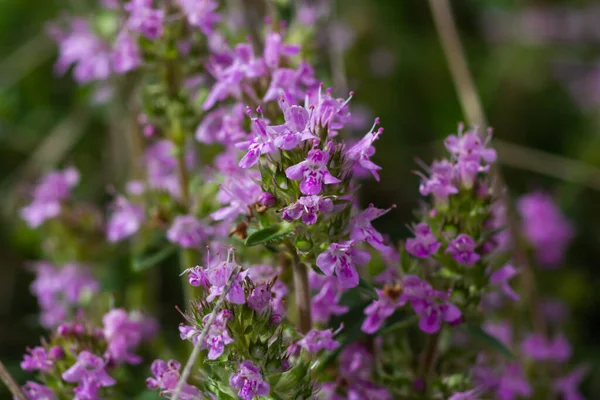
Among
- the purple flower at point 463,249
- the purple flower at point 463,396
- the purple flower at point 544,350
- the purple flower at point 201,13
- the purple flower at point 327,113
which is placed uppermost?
the purple flower at point 201,13

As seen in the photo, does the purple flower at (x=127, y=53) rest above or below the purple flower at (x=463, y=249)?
above

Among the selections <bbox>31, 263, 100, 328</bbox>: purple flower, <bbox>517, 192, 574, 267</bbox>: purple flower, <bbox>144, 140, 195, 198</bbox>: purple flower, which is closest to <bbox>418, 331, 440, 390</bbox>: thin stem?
<bbox>144, 140, 195, 198</bbox>: purple flower

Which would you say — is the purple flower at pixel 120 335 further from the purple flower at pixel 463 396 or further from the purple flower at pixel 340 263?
the purple flower at pixel 463 396

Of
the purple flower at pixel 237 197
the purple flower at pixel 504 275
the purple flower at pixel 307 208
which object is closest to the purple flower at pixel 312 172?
the purple flower at pixel 307 208

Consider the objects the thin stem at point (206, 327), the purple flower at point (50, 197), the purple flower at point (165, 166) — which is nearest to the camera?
the thin stem at point (206, 327)

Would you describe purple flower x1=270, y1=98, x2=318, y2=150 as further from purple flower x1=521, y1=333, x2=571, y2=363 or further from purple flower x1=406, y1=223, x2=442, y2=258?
purple flower x1=521, y1=333, x2=571, y2=363

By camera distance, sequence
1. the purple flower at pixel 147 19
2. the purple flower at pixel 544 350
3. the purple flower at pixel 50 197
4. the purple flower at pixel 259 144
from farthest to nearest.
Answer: the purple flower at pixel 50 197 < the purple flower at pixel 544 350 < the purple flower at pixel 147 19 < the purple flower at pixel 259 144

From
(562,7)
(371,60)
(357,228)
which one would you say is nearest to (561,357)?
(357,228)

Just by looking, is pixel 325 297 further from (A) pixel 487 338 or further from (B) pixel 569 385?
(B) pixel 569 385

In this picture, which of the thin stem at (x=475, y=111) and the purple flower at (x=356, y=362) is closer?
the purple flower at (x=356, y=362)

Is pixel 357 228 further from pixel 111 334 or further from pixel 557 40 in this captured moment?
pixel 557 40
